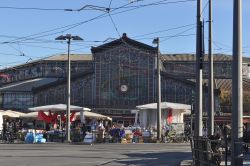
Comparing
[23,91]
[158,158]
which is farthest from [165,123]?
[23,91]

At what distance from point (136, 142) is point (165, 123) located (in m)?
3.99

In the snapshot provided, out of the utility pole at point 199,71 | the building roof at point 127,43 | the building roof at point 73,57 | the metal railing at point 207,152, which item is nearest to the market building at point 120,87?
the building roof at point 127,43

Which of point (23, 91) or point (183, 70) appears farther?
point (183, 70)

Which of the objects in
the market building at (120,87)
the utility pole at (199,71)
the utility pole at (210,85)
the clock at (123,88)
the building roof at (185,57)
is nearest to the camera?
the utility pole at (199,71)

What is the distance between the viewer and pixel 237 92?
1398cm

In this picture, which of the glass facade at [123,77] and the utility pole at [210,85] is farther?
the glass facade at [123,77]

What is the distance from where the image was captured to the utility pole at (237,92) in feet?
44.7

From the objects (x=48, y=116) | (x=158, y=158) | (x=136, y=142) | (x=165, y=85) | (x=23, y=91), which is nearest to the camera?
(x=158, y=158)

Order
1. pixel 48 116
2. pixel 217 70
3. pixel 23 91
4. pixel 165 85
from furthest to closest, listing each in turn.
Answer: pixel 217 70 < pixel 23 91 < pixel 165 85 < pixel 48 116

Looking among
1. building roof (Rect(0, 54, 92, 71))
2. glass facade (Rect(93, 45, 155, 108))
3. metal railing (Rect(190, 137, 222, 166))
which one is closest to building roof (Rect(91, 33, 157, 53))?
glass facade (Rect(93, 45, 155, 108))

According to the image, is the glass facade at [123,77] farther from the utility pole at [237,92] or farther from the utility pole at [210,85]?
the utility pole at [237,92]

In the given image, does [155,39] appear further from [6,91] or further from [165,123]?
[6,91]

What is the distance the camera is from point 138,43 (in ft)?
292

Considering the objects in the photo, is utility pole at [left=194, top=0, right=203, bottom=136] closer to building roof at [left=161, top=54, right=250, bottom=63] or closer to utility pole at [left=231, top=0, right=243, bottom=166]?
utility pole at [left=231, top=0, right=243, bottom=166]
